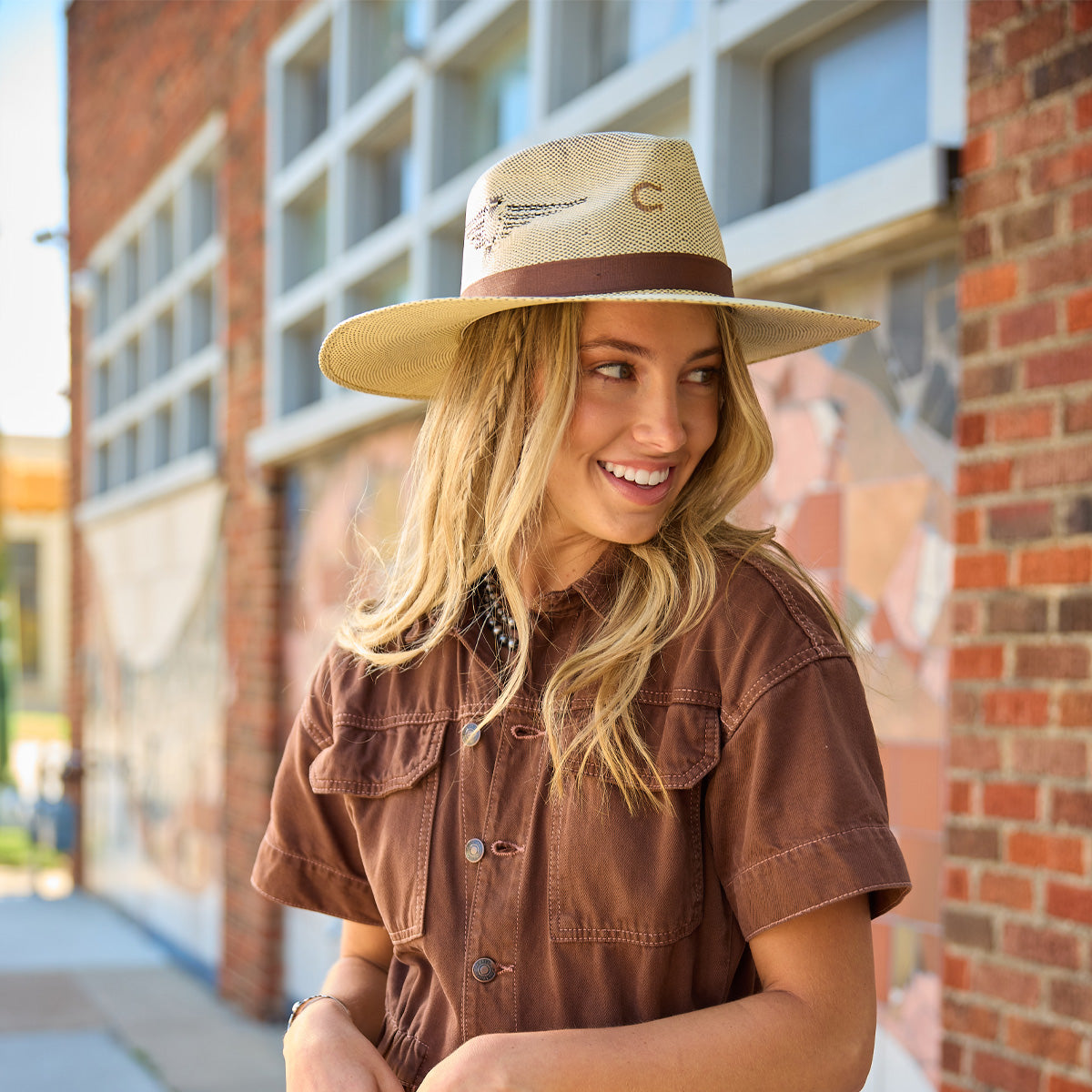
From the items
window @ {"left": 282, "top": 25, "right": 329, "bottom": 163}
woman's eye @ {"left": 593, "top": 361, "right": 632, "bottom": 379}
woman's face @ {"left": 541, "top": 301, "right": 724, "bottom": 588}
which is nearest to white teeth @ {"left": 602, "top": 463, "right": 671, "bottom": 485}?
woman's face @ {"left": 541, "top": 301, "right": 724, "bottom": 588}


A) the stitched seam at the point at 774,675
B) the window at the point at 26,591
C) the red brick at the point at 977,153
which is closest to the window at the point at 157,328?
the red brick at the point at 977,153

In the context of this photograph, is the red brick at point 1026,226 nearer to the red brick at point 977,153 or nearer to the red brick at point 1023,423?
the red brick at point 977,153

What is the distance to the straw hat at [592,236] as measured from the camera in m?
1.52

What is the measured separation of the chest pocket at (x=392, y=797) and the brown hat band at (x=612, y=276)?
56 centimetres

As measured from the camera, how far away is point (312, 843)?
1747 mm

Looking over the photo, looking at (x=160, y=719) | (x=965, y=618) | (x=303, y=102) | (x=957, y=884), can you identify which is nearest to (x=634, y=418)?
(x=965, y=618)

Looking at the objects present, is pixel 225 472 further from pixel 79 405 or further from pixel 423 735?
pixel 423 735

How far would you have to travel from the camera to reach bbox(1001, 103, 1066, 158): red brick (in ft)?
7.35

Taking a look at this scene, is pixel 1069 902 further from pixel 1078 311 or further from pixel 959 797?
pixel 1078 311

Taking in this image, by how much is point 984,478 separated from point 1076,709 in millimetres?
464

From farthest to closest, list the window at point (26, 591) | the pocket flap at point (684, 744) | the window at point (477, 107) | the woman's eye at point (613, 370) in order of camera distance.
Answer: the window at point (26, 591), the window at point (477, 107), the woman's eye at point (613, 370), the pocket flap at point (684, 744)

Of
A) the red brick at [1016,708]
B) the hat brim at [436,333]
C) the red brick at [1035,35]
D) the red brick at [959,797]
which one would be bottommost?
the red brick at [959,797]

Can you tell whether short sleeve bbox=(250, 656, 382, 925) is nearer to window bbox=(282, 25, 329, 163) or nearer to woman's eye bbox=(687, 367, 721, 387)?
woman's eye bbox=(687, 367, 721, 387)

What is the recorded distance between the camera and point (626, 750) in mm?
1397
